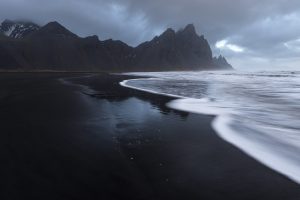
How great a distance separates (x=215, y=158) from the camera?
9070 mm

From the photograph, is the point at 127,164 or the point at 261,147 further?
the point at 261,147

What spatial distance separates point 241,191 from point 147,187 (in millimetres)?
1838

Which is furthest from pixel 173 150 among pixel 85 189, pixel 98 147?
pixel 85 189

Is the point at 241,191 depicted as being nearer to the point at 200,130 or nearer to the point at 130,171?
the point at 130,171

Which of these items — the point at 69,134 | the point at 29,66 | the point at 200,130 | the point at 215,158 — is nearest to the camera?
the point at 215,158

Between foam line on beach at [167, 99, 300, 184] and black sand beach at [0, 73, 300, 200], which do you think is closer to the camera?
black sand beach at [0, 73, 300, 200]

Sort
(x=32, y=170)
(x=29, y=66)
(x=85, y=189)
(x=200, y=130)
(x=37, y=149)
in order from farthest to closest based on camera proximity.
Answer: (x=29, y=66), (x=200, y=130), (x=37, y=149), (x=32, y=170), (x=85, y=189)

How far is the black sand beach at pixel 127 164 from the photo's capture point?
22.3 ft

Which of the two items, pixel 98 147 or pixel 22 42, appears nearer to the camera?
pixel 98 147

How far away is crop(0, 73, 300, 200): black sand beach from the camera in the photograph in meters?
6.79

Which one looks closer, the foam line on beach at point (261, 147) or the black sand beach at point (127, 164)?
the black sand beach at point (127, 164)

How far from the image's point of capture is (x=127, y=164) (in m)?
8.41

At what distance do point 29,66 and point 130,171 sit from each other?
535ft

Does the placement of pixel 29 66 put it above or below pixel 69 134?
below
